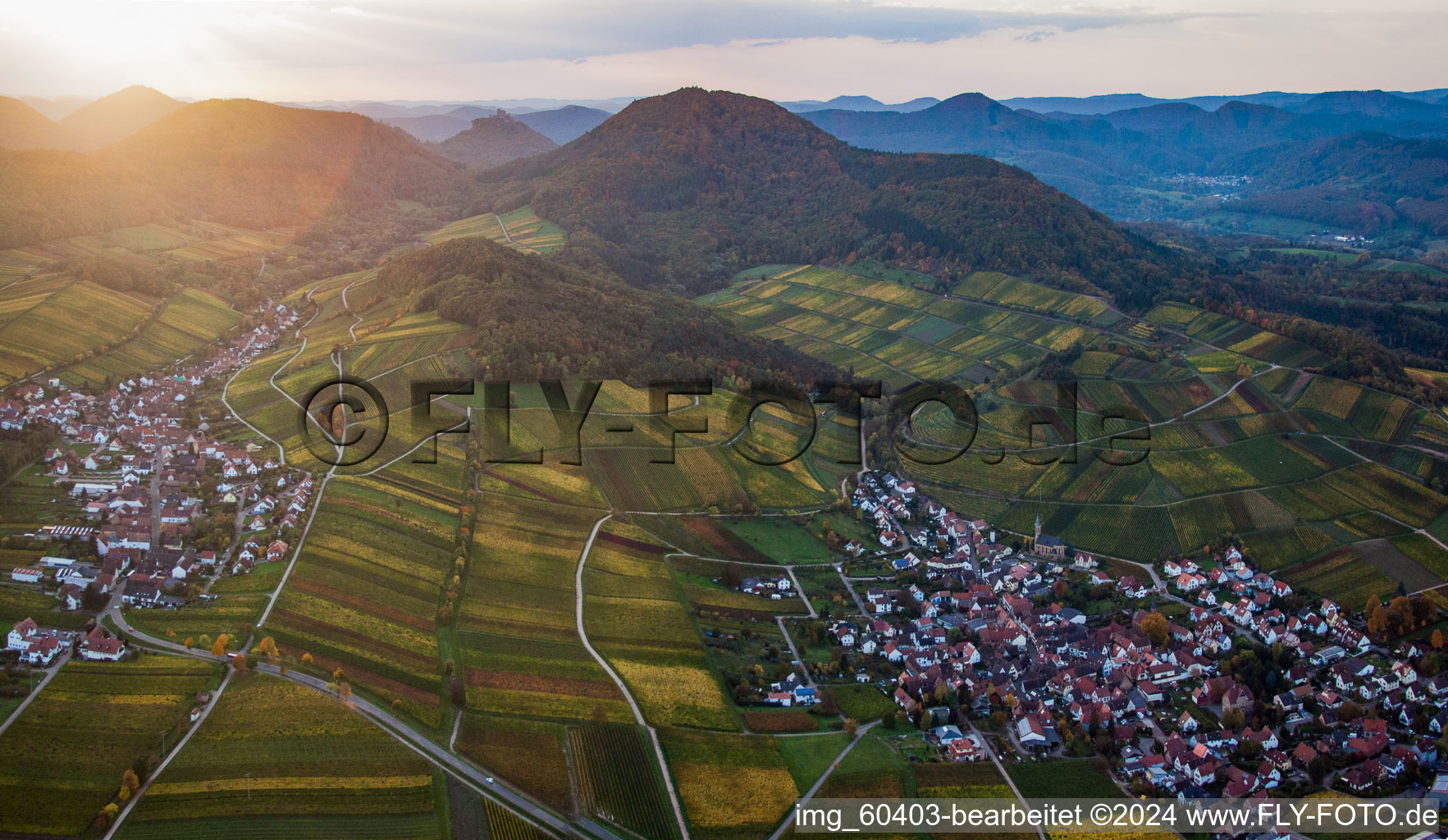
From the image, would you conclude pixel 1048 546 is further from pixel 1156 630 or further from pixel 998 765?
pixel 998 765

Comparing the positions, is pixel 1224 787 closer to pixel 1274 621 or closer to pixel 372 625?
pixel 1274 621

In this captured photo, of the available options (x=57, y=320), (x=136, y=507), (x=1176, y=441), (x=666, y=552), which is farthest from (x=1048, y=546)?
(x=57, y=320)

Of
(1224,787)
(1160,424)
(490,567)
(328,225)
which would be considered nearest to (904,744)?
(1224,787)

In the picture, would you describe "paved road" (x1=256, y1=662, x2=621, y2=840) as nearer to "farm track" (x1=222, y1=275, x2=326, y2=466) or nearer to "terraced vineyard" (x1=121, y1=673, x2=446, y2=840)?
"terraced vineyard" (x1=121, y1=673, x2=446, y2=840)

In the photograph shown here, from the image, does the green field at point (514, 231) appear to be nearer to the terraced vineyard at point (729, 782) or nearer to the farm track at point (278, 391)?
Result: the farm track at point (278, 391)

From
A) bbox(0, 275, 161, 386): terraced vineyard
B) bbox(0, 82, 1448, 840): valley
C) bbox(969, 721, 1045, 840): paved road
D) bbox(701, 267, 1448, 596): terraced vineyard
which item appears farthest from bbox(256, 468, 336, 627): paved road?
bbox(701, 267, 1448, 596): terraced vineyard
